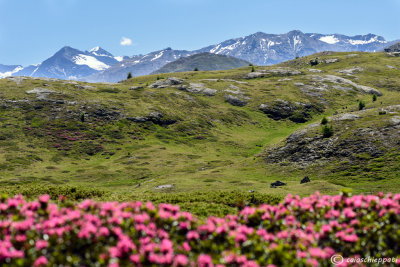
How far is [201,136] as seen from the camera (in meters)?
103

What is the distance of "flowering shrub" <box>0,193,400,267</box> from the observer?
708cm

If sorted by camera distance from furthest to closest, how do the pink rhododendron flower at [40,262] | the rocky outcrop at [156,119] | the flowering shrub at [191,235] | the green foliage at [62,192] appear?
the rocky outcrop at [156,119]
the green foliage at [62,192]
the flowering shrub at [191,235]
the pink rhododendron flower at [40,262]

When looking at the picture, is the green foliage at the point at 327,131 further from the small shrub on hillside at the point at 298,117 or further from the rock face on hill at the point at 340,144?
the small shrub on hillside at the point at 298,117

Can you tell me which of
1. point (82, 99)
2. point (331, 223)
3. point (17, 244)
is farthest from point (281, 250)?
point (82, 99)

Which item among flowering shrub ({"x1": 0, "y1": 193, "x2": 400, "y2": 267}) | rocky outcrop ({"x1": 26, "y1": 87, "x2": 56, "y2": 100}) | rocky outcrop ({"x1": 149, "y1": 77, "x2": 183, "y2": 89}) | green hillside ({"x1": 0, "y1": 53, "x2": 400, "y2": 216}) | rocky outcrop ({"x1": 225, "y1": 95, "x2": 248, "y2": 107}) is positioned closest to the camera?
flowering shrub ({"x1": 0, "y1": 193, "x2": 400, "y2": 267})

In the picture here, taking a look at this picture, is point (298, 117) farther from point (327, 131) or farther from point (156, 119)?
point (327, 131)

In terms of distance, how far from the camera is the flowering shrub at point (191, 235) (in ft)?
23.2

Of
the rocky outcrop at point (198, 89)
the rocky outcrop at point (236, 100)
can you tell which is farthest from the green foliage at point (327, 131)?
the rocky outcrop at point (198, 89)

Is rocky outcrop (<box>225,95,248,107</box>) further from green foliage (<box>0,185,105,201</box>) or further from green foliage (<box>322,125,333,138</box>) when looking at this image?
green foliage (<box>0,185,105,201</box>)

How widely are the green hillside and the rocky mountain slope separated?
0.37 m

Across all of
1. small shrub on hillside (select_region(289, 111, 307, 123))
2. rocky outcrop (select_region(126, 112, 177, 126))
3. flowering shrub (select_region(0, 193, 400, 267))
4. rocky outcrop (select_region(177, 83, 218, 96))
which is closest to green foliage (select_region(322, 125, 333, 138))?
flowering shrub (select_region(0, 193, 400, 267))

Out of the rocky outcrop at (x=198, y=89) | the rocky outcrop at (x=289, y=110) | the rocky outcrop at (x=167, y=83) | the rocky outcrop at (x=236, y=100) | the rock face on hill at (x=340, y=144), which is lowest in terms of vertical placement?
the rock face on hill at (x=340, y=144)

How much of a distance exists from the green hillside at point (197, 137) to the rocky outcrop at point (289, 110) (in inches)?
28.2

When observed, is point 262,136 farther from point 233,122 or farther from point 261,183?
point 261,183
